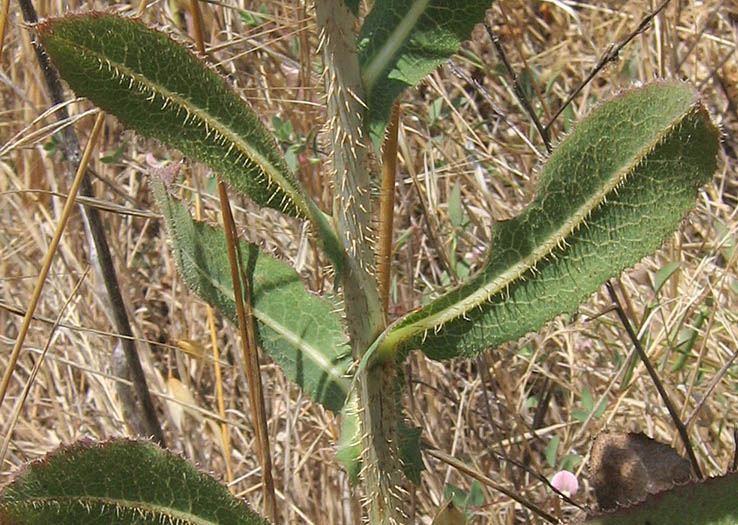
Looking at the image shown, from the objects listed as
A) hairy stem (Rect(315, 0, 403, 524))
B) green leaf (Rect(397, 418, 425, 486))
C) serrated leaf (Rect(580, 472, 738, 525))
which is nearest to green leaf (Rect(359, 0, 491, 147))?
hairy stem (Rect(315, 0, 403, 524))

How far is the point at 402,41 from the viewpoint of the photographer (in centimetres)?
100

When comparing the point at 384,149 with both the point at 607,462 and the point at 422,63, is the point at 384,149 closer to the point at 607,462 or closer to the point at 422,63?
the point at 422,63

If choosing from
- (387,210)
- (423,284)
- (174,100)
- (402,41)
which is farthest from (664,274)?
(174,100)

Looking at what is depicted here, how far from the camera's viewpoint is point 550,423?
8.19 feet

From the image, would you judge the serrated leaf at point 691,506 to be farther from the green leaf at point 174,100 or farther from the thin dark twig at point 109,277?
the thin dark twig at point 109,277

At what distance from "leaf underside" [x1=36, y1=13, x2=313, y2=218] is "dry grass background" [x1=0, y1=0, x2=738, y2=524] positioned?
77cm

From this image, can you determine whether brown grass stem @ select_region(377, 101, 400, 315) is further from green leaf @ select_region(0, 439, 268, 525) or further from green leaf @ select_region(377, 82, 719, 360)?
green leaf @ select_region(0, 439, 268, 525)

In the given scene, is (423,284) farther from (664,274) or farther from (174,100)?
(174,100)

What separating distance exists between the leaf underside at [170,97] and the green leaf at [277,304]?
0.69 feet

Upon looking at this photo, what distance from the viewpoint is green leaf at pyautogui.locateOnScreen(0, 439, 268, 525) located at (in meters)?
1.03

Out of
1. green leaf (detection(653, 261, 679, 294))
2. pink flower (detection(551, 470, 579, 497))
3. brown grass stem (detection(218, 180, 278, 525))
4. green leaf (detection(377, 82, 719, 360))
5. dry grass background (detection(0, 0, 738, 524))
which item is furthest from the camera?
dry grass background (detection(0, 0, 738, 524))

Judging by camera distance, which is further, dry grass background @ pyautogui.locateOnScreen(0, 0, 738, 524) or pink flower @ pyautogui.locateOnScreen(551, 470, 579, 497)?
dry grass background @ pyautogui.locateOnScreen(0, 0, 738, 524)

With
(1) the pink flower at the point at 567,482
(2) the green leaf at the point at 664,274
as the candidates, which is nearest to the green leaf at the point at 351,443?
(1) the pink flower at the point at 567,482

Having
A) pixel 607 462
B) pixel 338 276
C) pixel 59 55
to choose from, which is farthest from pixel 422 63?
pixel 607 462
